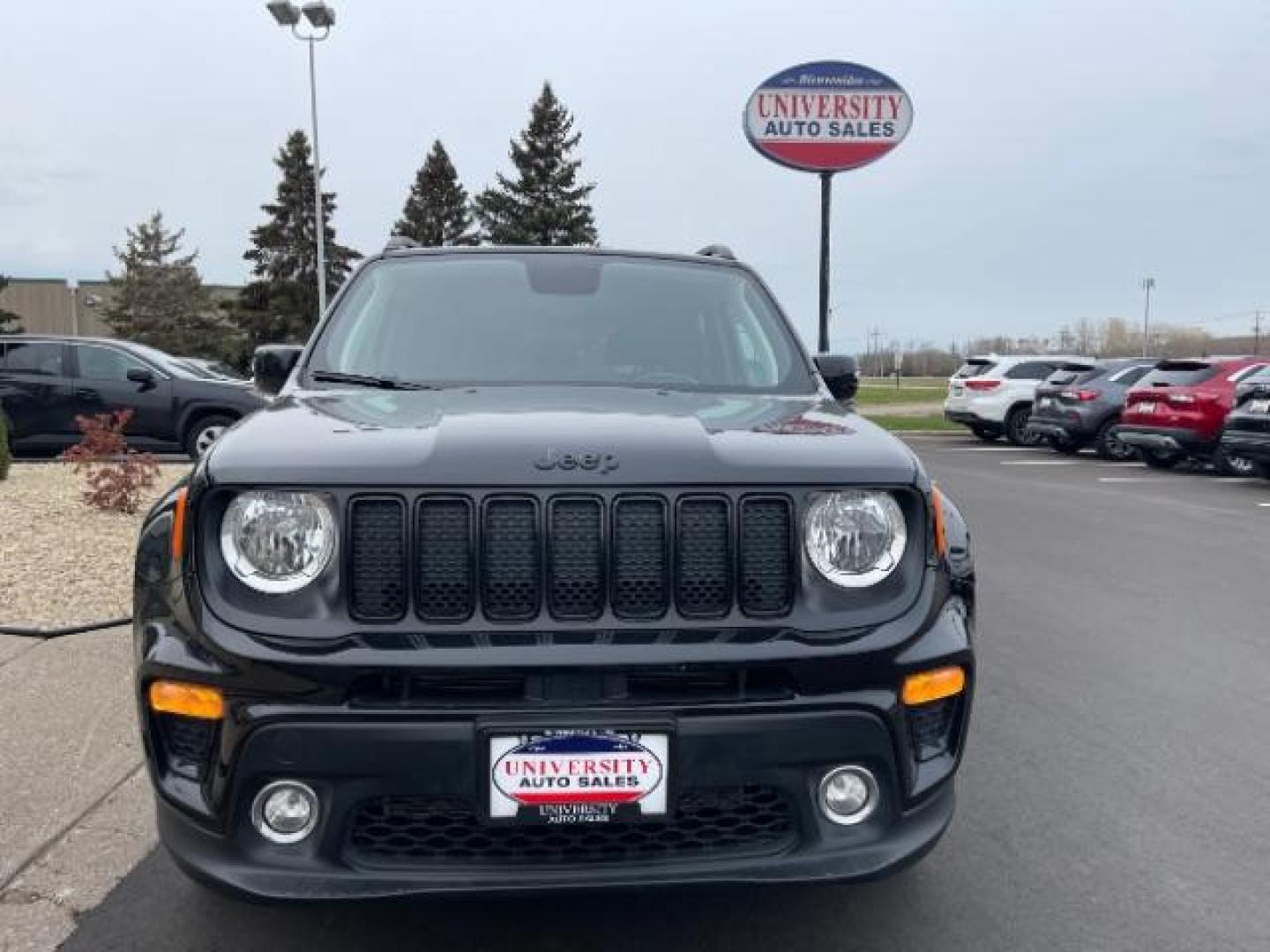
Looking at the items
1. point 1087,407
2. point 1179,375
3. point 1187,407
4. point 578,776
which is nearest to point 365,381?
point 578,776

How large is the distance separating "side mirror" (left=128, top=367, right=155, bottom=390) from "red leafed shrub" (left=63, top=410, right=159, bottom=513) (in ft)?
12.5

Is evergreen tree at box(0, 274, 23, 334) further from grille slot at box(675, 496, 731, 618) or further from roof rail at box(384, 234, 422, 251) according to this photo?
grille slot at box(675, 496, 731, 618)

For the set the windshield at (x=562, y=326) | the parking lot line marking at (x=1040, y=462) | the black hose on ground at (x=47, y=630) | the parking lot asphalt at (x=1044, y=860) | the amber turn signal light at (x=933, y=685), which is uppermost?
the windshield at (x=562, y=326)

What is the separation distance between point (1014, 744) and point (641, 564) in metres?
2.55

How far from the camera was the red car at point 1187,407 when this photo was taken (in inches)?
595

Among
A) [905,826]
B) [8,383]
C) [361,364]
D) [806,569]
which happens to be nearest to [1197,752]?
[905,826]

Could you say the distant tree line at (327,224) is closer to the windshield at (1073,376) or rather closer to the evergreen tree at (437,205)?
the evergreen tree at (437,205)

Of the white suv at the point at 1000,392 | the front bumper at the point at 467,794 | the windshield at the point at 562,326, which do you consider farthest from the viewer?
the white suv at the point at 1000,392

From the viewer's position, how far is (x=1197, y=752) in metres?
4.17

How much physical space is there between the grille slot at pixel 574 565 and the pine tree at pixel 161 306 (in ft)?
198

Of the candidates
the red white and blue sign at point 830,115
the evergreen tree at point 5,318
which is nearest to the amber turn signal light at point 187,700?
the red white and blue sign at point 830,115

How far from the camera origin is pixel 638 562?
2.30m

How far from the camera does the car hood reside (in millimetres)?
2289

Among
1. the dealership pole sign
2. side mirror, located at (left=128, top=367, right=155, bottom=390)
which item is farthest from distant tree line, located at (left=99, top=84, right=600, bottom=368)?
side mirror, located at (left=128, top=367, right=155, bottom=390)
